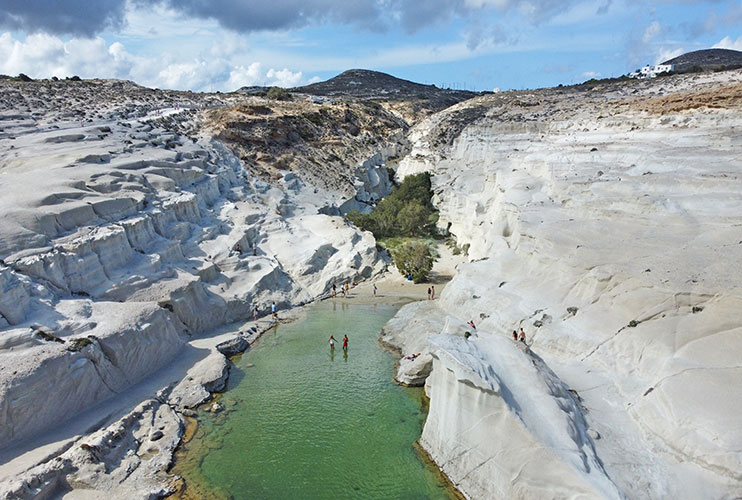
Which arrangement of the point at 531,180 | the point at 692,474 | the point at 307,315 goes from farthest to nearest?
the point at 531,180, the point at 307,315, the point at 692,474

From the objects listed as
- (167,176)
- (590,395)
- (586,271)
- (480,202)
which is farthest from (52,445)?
(480,202)

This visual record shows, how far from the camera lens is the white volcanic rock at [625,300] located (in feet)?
37.8

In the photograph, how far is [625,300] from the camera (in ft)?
52.4

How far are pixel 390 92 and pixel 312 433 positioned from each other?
103684mm

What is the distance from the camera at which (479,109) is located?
6406 cm

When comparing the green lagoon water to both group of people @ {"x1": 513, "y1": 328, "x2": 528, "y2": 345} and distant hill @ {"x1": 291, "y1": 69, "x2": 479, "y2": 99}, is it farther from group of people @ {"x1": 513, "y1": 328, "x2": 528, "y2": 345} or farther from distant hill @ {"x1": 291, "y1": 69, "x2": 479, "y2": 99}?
distant hill @ {"x1": 291, "y1": 69, "x2": 479, "y2": 99}

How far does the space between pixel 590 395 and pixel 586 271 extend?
17.3 feet

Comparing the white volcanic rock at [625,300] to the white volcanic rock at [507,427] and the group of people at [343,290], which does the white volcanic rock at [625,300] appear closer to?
the white volcanic rock at [507,427]

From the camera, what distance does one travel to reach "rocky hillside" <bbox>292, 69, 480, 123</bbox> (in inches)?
3263

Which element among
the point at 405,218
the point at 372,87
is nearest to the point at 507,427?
the point at 405,218

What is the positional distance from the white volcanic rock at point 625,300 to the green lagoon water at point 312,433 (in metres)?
1.29

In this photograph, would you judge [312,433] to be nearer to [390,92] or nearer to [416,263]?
[416,263]

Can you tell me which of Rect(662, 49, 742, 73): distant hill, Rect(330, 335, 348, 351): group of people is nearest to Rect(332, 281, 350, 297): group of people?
Rect(330, 335, 348, 351): group of people

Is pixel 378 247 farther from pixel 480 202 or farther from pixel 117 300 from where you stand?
pixel 117 300
